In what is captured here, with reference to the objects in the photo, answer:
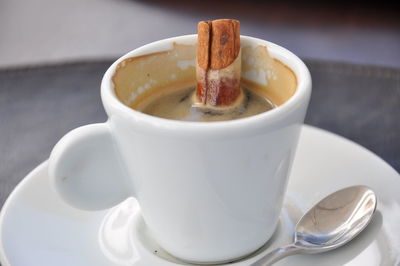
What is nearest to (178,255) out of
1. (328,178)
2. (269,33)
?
(328,178)

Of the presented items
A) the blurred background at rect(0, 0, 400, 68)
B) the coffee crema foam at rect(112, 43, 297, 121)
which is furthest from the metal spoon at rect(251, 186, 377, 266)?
the blurred background at rect(0, 0, 400, 68)

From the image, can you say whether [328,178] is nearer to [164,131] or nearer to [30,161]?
[164,131]

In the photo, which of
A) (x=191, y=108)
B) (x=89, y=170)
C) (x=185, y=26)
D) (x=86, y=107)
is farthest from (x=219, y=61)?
(x=185, y=26)

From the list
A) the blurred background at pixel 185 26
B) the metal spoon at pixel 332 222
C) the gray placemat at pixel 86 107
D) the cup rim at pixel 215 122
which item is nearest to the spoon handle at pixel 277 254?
the metal spoon at pixel 332 222

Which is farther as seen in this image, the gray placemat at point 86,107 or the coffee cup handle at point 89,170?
the gray placemat at point 86,107

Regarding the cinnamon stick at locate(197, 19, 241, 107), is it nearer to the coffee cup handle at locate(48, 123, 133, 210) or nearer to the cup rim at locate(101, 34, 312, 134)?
the cup rim at locate(101, 34, 312, 134)

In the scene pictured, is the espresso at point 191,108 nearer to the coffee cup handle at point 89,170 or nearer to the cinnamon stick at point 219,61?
the cinnamon stick at point 219,61
